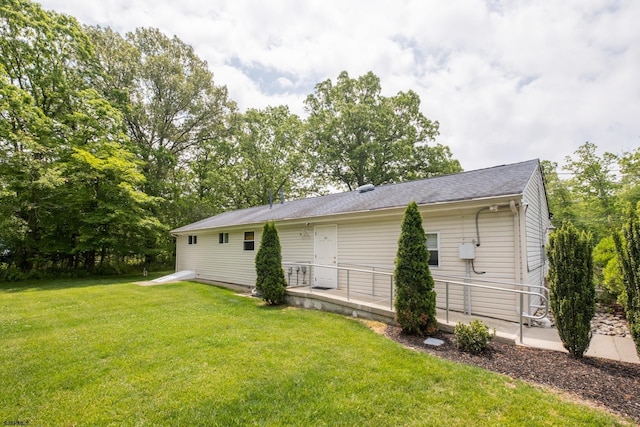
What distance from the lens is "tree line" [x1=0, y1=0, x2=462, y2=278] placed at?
14544 mm

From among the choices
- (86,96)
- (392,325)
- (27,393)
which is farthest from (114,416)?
(86,96)

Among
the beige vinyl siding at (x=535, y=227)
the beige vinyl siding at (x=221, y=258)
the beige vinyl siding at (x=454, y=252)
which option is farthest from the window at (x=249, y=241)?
the beige vinyl siding at (x=535, y=227)

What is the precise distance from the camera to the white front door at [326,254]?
9133 mm

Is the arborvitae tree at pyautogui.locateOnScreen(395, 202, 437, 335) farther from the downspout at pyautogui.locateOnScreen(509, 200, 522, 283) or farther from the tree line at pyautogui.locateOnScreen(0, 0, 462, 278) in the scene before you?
the tree line at pyautogui.locateOnScreen(0, 0, 462, 278)

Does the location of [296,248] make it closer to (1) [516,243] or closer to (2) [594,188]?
(1) [516,243]

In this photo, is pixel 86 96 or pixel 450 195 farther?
pixel 86 96

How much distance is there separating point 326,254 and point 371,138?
58.1 ft

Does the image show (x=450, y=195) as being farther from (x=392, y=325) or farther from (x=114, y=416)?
(x=114, y=416)

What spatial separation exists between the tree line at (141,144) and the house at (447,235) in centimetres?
900

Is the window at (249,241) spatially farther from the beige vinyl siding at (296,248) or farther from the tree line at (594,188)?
the tree line at (594,188)

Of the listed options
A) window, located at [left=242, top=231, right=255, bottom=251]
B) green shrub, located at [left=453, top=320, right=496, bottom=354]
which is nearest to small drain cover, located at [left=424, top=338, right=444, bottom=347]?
green shrub, located at [left=453, top=320, right=496, bottom=354]

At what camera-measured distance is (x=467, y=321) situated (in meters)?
5.66

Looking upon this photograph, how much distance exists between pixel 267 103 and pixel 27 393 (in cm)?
2659

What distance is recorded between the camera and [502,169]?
7949 mm
